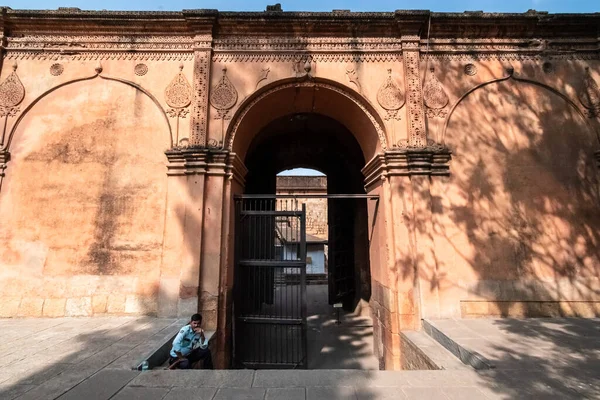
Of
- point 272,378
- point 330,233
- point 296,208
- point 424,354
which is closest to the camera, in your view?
point 272,378

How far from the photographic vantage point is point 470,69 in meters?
5.67

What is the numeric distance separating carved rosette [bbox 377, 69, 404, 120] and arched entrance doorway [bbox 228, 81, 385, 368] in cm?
26

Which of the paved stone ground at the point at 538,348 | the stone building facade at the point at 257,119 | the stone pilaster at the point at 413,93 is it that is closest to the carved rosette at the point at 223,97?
the stone building facade at the point at 257,119

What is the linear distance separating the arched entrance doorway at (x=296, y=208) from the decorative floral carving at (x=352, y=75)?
0.71ft

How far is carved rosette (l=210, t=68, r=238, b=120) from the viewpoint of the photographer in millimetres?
5414

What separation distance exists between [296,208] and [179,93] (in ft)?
11.2

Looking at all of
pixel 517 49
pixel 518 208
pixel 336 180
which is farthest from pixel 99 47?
pixel 518 208

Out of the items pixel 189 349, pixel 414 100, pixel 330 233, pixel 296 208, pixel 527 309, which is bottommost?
pixel 189 349

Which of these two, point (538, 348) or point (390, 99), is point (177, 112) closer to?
point (390, 99)

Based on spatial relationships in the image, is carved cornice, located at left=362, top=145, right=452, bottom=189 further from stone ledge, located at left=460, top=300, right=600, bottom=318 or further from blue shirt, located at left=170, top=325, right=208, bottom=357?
blue shirt, located at left=170, top=325, right=208, bottom=357

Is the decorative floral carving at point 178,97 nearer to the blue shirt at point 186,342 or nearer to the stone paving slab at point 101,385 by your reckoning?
the blue shirt at point 186,342

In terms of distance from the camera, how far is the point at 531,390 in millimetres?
2658

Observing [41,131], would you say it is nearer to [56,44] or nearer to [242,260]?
[56,44]

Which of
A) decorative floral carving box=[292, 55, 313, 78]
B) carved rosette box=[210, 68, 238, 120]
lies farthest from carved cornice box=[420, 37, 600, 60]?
carved rosette box=[210, 68, 238, 120]
